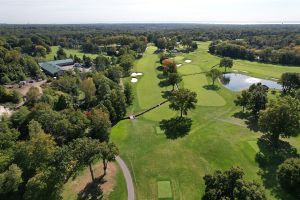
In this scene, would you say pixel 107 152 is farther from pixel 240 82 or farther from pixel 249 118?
pixel 240 82

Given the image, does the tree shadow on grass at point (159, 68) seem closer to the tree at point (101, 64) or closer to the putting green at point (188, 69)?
the putting green at point (188, 69)

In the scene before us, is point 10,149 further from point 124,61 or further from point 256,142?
point 124,61

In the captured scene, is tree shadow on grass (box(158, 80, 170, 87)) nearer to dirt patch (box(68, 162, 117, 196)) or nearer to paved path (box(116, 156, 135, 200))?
paved path (box(116, 156, 135, 200))

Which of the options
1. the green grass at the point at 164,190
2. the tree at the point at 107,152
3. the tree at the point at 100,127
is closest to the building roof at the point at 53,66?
the tree at the point at 100,127

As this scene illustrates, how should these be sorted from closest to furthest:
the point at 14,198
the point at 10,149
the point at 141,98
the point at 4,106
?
the point at 14,198
the point at 10,149
the point at 4,106
the point at 141,98

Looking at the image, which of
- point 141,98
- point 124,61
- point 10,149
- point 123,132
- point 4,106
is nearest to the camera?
point 10,149

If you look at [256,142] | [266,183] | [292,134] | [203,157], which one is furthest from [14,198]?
[292,134]
